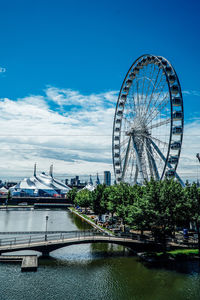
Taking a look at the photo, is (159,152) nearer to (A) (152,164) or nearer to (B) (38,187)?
(A) (152,164)

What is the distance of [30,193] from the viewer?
13900 cm

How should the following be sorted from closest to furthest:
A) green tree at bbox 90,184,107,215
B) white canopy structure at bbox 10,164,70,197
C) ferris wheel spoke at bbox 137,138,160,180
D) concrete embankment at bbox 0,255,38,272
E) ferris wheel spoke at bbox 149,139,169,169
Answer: concrete embankment at bbox 0,255,38,272 → ferris wheel spoke at bbox 149,139,169,169 → ferris wheel spoke at bbox 137,138,160,180 → green tree at bbox 90,184,107,215 → white canopy structure at bbox 10,164,70,197

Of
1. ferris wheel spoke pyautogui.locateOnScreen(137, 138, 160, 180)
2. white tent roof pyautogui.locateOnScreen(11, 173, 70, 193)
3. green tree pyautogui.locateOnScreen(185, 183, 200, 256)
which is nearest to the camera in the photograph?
green tree pyautogui.locateOnScreen(185, 183, 200, 256)

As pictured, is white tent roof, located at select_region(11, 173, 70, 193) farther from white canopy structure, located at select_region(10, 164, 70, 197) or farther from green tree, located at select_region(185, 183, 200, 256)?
green tree, located at select_region(185, 183, 200, 256)

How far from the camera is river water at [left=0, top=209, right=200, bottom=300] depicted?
68.8 ft

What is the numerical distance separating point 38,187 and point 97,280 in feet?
416

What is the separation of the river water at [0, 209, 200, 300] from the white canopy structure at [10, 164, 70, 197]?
11225 cm

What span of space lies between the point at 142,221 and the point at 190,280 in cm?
894

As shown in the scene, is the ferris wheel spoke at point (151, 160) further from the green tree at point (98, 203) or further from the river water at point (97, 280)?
the river water at point (97, 280)

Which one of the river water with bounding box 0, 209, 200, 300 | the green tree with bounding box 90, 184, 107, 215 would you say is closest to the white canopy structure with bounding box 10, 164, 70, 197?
the green tree with bounding box 90, 184, 107, 215

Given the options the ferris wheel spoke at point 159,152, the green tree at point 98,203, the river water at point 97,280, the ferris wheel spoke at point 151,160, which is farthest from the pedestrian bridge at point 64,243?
the green tree at point 98,203

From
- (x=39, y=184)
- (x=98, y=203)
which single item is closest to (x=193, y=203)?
(x=98, y=203)

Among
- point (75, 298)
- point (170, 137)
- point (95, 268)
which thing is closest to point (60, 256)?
point (95, 268)

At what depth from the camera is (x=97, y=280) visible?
2417 centimetres
